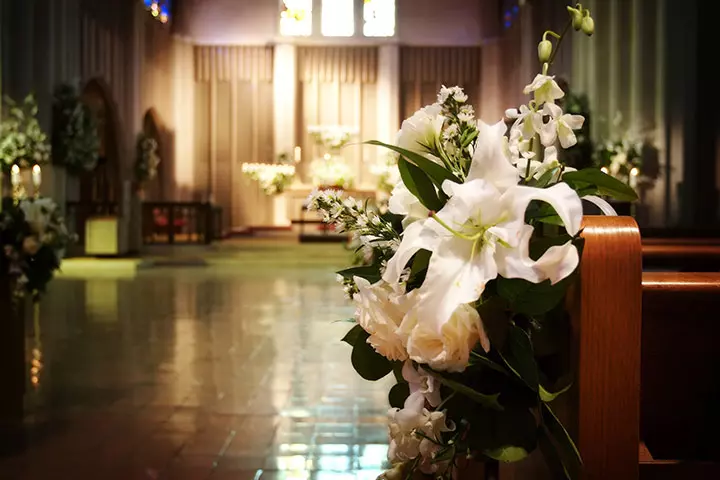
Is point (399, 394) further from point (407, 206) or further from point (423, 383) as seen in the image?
point (407, 206)

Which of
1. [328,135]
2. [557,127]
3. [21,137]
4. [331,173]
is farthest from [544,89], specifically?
[328,135]

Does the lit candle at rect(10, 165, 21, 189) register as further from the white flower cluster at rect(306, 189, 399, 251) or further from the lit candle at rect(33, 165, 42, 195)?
the white flower cluster at rect(306, 189, 399, 251)

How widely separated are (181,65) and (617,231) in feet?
62.7

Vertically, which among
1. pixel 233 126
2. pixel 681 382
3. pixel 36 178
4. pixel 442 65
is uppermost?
pixel 442 65

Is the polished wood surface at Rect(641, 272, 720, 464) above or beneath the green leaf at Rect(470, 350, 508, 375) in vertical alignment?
beneath

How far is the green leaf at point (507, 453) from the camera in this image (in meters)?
1.01

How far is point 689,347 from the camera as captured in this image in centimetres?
169

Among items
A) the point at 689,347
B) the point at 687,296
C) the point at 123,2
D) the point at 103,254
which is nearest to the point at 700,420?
the point at 689,347

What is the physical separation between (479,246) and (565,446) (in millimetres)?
246

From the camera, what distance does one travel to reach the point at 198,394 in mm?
4449

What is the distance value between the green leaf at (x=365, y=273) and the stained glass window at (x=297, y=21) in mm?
18927

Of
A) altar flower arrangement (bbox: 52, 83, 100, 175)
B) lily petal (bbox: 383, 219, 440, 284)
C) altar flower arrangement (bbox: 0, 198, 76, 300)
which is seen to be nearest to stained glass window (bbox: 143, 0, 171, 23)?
altar flower arrangement (bbox: 52, 83, 100, 175)

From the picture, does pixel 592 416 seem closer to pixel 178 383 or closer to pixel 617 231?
pixel 617 231

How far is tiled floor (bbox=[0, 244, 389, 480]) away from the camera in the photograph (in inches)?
129
